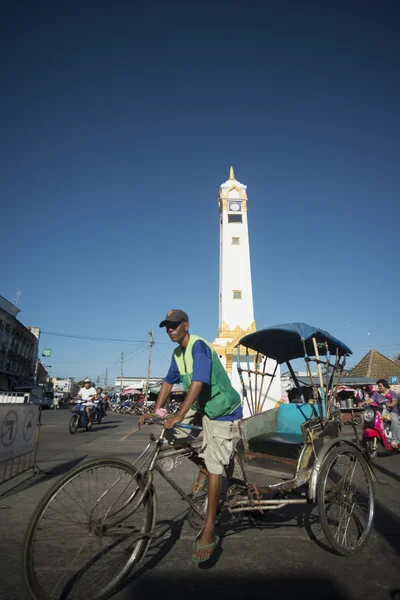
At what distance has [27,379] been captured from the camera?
4484 cm

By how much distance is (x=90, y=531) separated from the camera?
2.23 metres

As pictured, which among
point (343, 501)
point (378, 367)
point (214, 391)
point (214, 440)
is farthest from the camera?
point (378, 367)

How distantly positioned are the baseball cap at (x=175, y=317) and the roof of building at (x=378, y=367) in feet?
86.1

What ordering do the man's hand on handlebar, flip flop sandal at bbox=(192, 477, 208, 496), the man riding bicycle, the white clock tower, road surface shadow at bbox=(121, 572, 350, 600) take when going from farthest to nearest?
the white clock tower → flip flop sandal at bbox=(192, 477, 208, 496) → the man riding bicycle → the man's hand on handlebar → road surface shadow at bbox=(121, 572, 350, 600)

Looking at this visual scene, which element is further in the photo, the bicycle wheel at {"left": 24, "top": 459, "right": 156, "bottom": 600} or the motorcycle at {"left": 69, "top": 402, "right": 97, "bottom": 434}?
the motorcycle at {"left": 69, "top": 402, "right": 97, "bottom": 434}

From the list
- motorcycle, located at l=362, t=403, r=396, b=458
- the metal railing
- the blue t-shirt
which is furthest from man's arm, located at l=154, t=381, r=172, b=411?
motorcycle, located at l=362, t=403, r=396, b=458

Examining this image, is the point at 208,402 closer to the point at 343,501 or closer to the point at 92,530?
the point at 92,530

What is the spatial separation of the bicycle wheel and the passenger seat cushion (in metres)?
3.12

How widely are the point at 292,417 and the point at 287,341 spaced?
1.17 meters

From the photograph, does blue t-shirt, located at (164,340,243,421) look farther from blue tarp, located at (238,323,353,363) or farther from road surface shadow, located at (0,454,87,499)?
road surface shadow, located at (0,454,87,499)

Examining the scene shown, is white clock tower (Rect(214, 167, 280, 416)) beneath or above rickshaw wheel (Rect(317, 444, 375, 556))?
above

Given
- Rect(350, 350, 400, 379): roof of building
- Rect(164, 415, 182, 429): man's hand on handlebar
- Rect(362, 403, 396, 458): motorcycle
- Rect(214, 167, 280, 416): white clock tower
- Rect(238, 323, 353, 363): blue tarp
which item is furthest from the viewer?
Rect(350, 350, 400, 379): roof of building

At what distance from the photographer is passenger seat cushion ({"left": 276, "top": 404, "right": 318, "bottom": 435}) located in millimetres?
5059

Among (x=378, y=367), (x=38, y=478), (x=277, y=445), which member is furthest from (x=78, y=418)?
(x=378, y=367)
